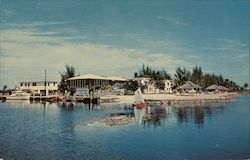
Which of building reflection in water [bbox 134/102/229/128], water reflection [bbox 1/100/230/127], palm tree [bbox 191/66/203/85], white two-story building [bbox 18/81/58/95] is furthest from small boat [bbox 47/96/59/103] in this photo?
palm tree [bbox 191/66/203/85]

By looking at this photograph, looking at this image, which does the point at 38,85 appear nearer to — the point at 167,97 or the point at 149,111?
the point at 149,111

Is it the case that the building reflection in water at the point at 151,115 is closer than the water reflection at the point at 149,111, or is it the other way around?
the building reflection in water at the point at 151,115

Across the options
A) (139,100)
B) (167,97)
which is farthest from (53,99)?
(167,97)

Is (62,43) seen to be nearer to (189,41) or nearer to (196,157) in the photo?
(189,41)

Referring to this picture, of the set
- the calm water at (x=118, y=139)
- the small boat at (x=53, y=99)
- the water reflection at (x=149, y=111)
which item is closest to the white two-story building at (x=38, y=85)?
the small boat at (x=53, y=99)

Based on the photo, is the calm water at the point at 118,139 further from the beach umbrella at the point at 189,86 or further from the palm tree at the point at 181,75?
the beach umbrella at the point at 189,86

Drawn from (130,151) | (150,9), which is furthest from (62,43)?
(130,151)

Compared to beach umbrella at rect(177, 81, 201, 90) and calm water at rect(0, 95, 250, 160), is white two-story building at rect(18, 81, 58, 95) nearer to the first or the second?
calm water at rect(0, 95, 250, 160)

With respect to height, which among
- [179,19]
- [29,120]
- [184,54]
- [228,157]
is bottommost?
[228,157]
